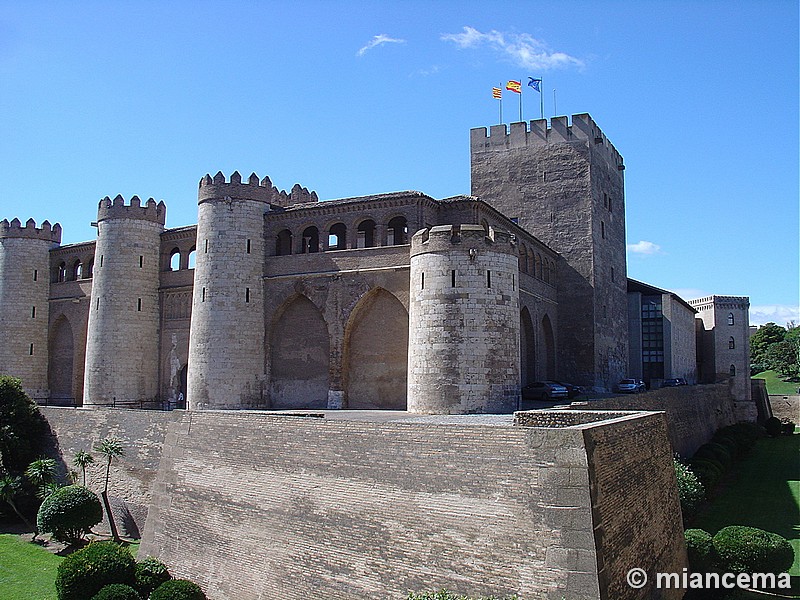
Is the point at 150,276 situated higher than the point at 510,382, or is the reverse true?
the point at 150,276

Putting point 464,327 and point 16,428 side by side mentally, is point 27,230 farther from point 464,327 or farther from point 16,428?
point 464,327

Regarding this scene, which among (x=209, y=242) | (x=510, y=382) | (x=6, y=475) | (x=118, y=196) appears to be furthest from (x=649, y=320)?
(x=6, y=475)

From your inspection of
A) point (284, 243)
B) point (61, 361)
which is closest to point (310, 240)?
point (284, 243)

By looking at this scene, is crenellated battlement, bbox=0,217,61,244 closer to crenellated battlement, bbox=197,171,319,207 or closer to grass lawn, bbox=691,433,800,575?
crenellated battlement, bbox=197,171,319,207

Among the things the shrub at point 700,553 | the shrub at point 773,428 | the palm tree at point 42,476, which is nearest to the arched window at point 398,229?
the shrub at point 700,553

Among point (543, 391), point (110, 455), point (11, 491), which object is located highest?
point (543, 391)

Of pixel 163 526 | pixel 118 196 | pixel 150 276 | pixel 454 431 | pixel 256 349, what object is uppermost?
pixel 118 196

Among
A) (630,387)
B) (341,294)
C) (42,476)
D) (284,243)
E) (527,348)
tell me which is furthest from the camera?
(630,387)

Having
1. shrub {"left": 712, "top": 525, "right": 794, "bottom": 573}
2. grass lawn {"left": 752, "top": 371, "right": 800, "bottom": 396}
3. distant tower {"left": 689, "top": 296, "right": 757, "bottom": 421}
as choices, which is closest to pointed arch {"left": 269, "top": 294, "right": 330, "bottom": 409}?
shrub {"left": 712, "top": 525, "right": 794, "bottom": 573}

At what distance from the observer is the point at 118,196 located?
33344 millimetres

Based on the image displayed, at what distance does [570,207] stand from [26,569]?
2774 centimetres

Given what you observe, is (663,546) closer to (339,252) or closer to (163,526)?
(163,526)

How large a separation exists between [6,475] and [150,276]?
10306mm

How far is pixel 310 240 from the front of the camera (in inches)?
1249
